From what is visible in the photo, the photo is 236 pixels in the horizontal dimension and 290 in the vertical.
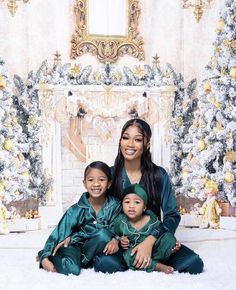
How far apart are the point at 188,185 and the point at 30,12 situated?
1.98 meters

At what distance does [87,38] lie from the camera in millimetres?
4391

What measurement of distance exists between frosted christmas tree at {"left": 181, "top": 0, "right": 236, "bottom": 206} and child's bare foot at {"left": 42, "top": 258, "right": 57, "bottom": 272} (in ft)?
5.33

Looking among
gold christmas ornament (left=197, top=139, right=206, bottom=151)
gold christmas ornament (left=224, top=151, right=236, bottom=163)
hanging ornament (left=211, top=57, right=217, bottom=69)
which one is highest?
hanging ornament (left=211, top=57, right=217, bottom=69)

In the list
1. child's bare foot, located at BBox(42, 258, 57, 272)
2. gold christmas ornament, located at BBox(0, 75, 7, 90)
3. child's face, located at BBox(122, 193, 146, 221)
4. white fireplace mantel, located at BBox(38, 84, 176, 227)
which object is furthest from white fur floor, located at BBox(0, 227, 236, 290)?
gold christmas ornament, located at BBox(0, 75, 7, 90)

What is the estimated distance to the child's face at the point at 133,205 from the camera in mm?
3361

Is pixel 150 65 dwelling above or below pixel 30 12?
below

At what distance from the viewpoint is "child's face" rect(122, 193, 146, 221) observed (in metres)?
3.36

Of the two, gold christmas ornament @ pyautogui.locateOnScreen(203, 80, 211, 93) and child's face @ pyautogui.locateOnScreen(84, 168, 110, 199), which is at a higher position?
gold christmas ornament @ pyautogui.locateOnScreen(203, 80, 211, 93)

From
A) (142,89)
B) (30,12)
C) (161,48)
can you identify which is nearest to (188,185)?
(142,89)

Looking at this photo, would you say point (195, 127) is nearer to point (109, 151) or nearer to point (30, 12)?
point (109, 151)

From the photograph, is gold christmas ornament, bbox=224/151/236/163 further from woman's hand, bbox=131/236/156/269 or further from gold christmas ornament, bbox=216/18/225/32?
woman's hand, bbox=131/236/156/269

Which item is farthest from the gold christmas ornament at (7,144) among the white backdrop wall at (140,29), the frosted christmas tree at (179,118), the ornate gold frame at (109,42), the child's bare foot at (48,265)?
the frosted christmas tree at (179,118)

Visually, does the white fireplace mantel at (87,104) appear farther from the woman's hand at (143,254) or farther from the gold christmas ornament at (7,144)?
the woman's hand at (143,254)

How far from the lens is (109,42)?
14.5ft
